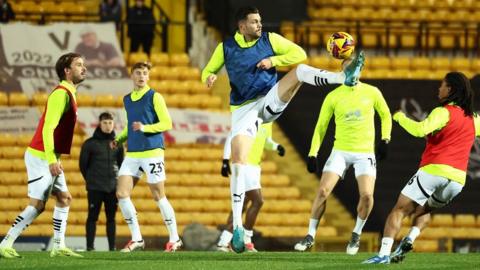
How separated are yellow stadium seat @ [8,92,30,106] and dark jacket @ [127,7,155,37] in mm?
2136

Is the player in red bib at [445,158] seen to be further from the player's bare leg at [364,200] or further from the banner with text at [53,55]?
the banner with text at [53,55]

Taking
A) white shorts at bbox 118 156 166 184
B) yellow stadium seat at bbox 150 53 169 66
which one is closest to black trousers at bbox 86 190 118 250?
white shorts at bbox 118 156 166 184

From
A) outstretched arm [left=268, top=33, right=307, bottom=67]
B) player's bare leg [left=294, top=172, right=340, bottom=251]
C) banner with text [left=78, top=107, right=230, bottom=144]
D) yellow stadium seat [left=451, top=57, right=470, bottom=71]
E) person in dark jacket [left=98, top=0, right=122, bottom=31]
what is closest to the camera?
outstretched arm [left=268, top=33, right=307, bottom=67]

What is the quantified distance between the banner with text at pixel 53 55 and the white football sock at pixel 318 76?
958cm

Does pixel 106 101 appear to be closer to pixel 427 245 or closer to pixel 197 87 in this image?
pixel 197 87

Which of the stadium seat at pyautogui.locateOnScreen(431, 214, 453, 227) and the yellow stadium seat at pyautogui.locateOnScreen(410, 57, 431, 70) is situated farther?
the yellow stadium seat at pyautogui.locateOnScreen(410, 57, 431, 70)

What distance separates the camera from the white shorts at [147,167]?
1609cm

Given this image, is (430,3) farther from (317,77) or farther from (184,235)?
(317,77)

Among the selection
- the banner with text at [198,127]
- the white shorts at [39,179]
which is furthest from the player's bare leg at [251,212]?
the banner with text at [198,127]

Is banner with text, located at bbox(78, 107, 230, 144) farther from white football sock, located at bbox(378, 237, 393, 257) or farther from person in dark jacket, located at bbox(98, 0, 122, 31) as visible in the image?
white football sock, located at bbox(378, 237, 393, 257)

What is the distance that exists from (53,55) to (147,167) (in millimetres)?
7442

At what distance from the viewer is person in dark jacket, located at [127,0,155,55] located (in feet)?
78.7

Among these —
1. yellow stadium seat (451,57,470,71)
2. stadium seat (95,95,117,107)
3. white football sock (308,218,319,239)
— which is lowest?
white football sock (308,218,319,239)

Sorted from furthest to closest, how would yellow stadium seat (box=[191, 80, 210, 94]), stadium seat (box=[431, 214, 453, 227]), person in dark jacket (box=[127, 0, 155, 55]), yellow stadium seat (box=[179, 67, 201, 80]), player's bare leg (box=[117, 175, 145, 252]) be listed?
person in dark jacket (box=[127, 0, 155, 55]) < yellow stadium seat (box=[179, 67, 201, 80]) < yellow stadium seat (box=[191, 80, 210, 94]) < stadium seat (box=[431, 214, 453, 227]) < player's bare leg (box=[117, 175, 145, 252])
